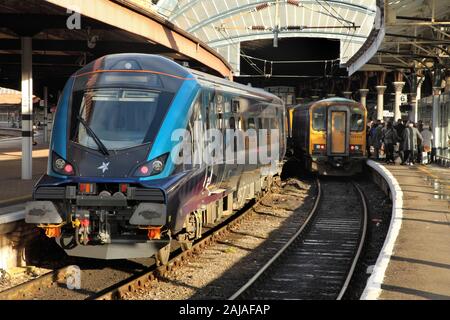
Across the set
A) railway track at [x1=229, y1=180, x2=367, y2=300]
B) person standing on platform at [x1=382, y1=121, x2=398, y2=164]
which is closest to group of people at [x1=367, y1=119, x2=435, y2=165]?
person standing on platform at [x1=382, y1=121, x2=398, y2=164]

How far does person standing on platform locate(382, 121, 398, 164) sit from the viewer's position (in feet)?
79.3

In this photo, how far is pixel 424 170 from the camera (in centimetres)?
2178

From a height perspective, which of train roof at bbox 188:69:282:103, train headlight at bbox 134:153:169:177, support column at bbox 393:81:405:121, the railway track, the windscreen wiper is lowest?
the railway track

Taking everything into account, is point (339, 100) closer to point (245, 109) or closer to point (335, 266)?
Result: point (245, 109)

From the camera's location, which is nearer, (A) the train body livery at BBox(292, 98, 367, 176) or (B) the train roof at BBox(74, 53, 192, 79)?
(B) the train roof at BBox(74, 53, 192, 79)

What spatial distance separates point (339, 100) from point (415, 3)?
6.61 meters

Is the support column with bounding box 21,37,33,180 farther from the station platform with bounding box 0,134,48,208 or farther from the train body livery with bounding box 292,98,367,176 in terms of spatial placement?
the train body livery with bounding box 292,98,367,176

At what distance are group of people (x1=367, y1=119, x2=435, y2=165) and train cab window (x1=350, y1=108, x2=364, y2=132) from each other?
94cm

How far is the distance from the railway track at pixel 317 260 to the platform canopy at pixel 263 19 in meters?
32.4

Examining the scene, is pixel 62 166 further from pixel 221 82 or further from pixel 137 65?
pixel 221 82

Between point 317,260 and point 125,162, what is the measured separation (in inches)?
167

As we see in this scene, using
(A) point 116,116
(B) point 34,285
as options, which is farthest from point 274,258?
(B) point 34,285

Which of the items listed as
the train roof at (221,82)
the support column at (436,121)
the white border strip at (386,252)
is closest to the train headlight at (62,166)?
the train roof at (221,82)
